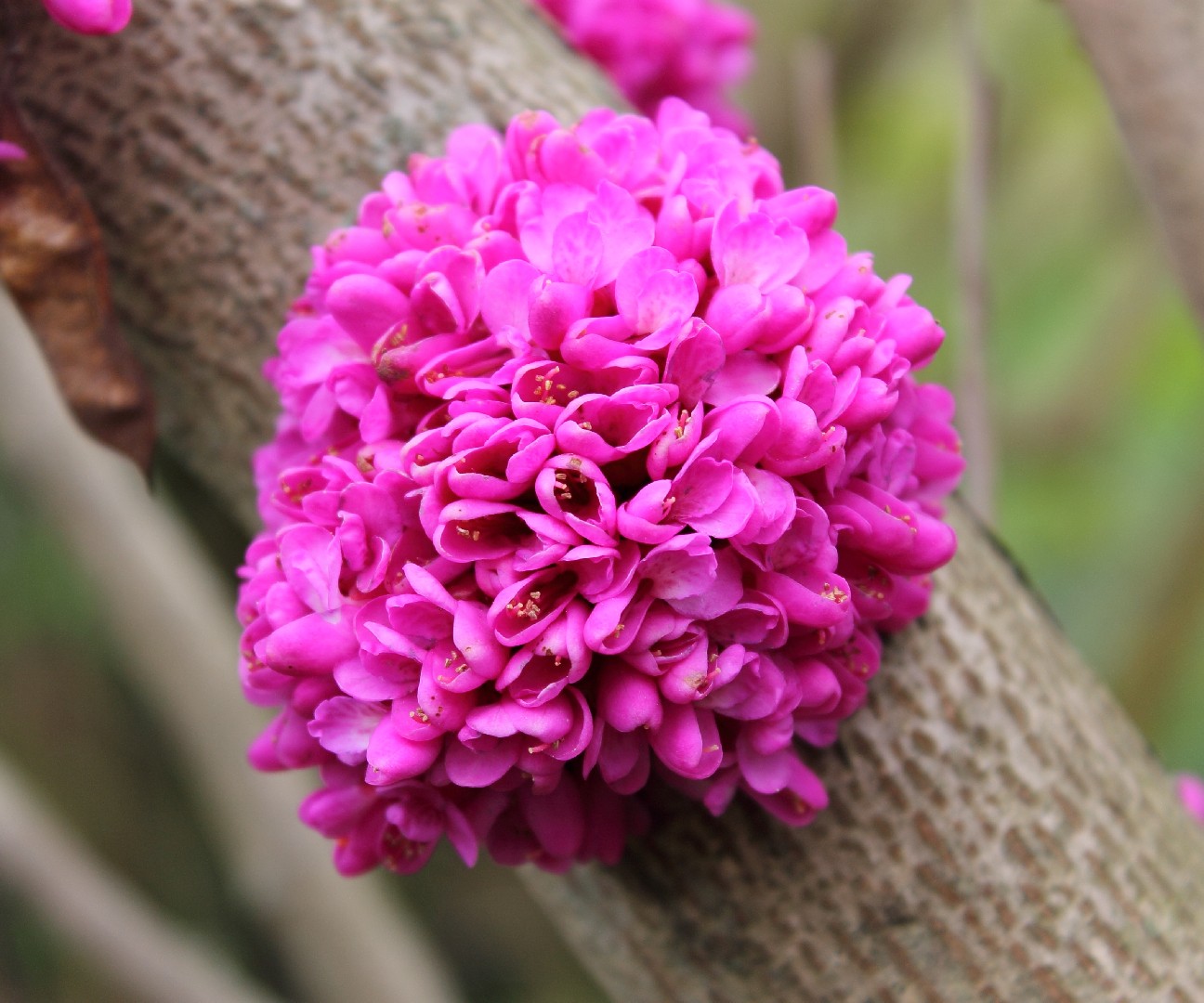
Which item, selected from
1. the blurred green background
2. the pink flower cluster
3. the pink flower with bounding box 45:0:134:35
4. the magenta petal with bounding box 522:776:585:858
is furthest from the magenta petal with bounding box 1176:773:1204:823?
the blurred green background

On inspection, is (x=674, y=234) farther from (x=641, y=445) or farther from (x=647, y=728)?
(x=647, y=728)

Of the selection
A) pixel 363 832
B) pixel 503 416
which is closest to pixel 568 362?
pixel 503 416

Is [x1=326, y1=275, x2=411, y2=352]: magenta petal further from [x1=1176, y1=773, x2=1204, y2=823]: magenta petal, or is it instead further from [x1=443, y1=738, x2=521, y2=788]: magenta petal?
[x1=1176, y1=773, x2=1204, y2=823]: magenta petal

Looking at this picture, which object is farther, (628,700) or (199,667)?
(199,667)

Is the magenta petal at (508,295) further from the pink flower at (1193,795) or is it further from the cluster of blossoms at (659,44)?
the pink flower at (1193,795)

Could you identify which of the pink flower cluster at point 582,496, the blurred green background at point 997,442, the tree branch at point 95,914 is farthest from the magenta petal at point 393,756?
the blurred green background at point 997,442

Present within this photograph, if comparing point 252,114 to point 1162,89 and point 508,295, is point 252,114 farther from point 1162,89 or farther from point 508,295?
point 1162,89

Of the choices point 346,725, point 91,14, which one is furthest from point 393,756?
point 91,14
